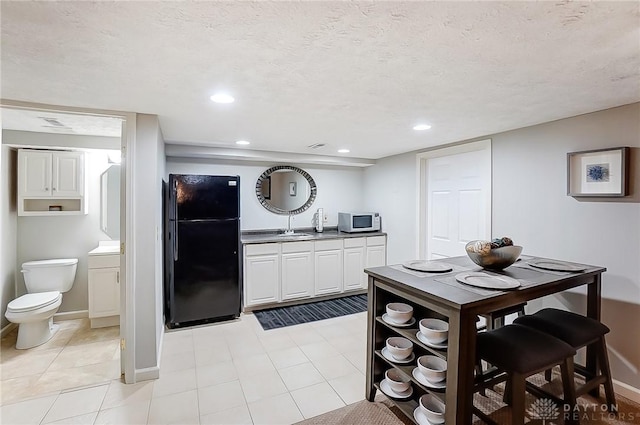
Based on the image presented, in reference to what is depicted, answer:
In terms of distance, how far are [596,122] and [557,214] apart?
0.75 m

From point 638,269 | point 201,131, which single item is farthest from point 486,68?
point 201,131

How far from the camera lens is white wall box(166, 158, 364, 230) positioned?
4094 millimetres

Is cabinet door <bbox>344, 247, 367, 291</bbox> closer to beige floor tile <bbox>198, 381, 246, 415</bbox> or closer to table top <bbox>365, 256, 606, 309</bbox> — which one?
table top <bbox>365, 256, 606, 309</bbox>

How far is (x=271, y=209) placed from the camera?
4.50 m

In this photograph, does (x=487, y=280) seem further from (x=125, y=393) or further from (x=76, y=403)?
(x=76, y=403)

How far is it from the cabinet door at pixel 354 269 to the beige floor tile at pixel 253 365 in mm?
1904

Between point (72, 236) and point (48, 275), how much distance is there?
478 millimetres

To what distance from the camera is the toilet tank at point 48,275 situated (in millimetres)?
3181

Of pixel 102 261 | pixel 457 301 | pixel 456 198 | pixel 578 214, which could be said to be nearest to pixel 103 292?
pixel 102 261

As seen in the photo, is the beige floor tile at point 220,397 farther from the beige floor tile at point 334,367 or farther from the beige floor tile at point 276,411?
the beige floor tile at point 334,367

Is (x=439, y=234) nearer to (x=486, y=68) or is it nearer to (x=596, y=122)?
(x=596, y=122)

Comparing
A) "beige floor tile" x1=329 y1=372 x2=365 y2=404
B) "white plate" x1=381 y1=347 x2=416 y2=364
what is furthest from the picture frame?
"beige floor tile" x1=329 y1=372 x2=365 y2=404

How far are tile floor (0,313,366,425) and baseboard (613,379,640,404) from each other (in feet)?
6.04

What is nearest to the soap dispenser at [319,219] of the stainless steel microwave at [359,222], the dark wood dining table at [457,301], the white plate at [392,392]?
the stainless steel microwave at [359,222]
